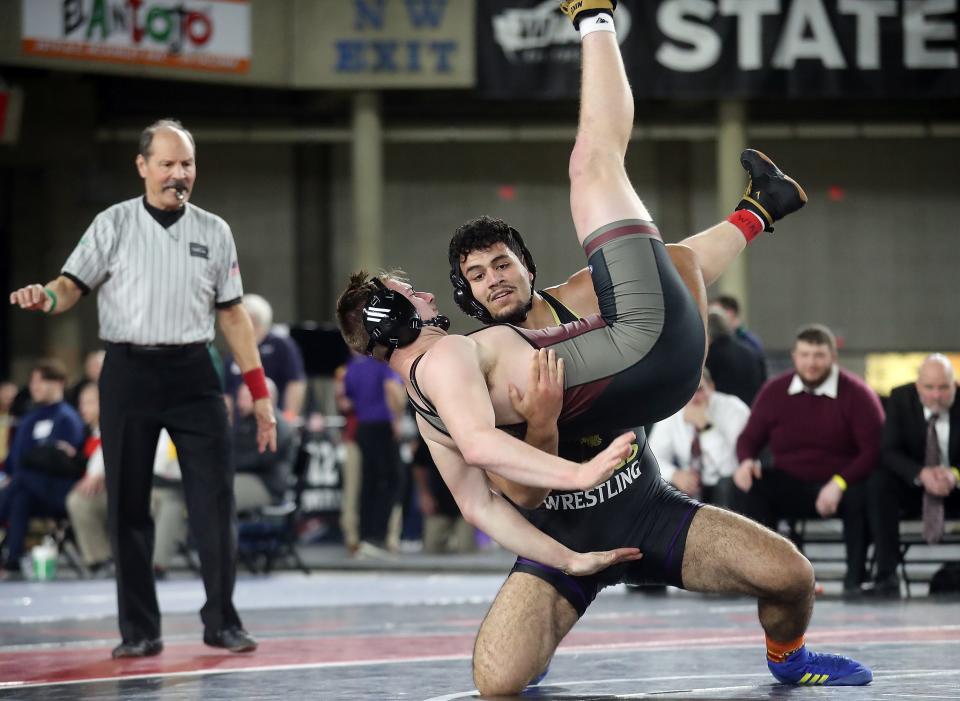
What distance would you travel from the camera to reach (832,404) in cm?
747

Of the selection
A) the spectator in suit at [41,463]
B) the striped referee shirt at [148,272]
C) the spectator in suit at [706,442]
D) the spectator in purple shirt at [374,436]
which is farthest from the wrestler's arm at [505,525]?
the spectator in purple shirt at [374,436]

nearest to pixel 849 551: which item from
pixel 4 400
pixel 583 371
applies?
pixel 583 371

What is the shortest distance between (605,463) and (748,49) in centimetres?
1326

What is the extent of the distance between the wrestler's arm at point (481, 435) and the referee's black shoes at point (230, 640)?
5.90 feet

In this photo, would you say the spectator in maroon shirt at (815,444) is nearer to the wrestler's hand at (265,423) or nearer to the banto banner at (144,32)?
the wrestler's hand at (265,423)

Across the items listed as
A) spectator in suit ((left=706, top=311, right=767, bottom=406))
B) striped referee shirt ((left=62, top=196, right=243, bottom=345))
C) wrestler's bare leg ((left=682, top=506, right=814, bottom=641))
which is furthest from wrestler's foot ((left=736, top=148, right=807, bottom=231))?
spectator in suit ((left=706, top=311, right=767, bottom=406))

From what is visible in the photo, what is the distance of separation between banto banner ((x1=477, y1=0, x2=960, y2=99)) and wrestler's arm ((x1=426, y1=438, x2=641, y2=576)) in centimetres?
1210

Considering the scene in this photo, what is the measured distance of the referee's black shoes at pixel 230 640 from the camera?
5.10 meters

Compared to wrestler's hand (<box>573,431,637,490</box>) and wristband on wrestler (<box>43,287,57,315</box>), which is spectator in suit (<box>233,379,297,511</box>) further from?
wrestler's hand (<box>573,431,637,490</box>)

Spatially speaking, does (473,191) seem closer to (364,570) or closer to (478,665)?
(364,570)

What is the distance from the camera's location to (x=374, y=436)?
10445mm

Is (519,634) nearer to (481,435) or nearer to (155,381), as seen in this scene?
(481,435)

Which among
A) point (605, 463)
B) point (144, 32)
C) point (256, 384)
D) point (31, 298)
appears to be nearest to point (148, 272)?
point (31, 298)

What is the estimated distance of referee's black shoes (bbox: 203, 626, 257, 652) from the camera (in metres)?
5.10
